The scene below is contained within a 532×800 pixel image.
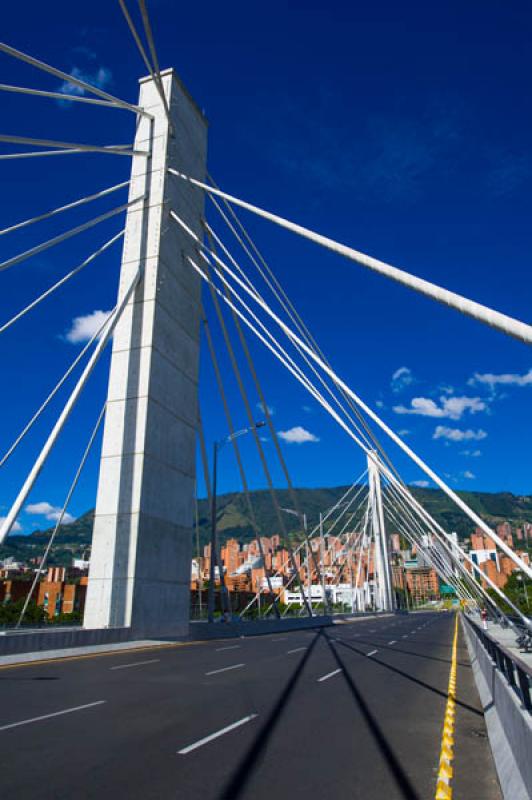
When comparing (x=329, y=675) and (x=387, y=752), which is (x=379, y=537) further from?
(x=387, y=752)

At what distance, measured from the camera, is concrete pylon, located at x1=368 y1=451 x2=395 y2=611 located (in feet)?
275

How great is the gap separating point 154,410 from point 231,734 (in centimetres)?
1655

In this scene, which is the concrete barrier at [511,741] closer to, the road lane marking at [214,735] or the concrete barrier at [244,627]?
the road lane marking at [214,735]

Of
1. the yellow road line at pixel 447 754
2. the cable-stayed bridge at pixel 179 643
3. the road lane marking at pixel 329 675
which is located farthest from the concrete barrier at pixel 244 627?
the yellow road line at pixel 447 754

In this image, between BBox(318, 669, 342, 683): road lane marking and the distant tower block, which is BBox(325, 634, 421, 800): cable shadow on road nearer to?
BBox(318, 669, 342, 683): road lane marking

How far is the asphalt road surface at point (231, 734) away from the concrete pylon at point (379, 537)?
229 ft

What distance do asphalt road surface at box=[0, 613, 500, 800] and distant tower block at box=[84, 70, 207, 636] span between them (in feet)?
23.3

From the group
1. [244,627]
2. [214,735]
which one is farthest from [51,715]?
[244,627]

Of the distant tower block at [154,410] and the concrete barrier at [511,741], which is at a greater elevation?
the distant tower block at [154,410]

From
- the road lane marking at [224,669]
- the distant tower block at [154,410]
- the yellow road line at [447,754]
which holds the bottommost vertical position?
the yellow road line at [447,754]

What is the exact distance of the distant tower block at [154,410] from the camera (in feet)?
69.8

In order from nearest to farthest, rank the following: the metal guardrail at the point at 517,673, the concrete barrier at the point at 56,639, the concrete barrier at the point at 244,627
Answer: the metal guardrail at the point at 517,673 < the concrete barrier at the point at 56,639 < the concrete barrier at the point at 244,627

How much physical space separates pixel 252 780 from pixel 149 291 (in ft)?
67.6

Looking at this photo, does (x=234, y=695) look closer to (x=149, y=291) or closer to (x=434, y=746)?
(x=434, y=746)
